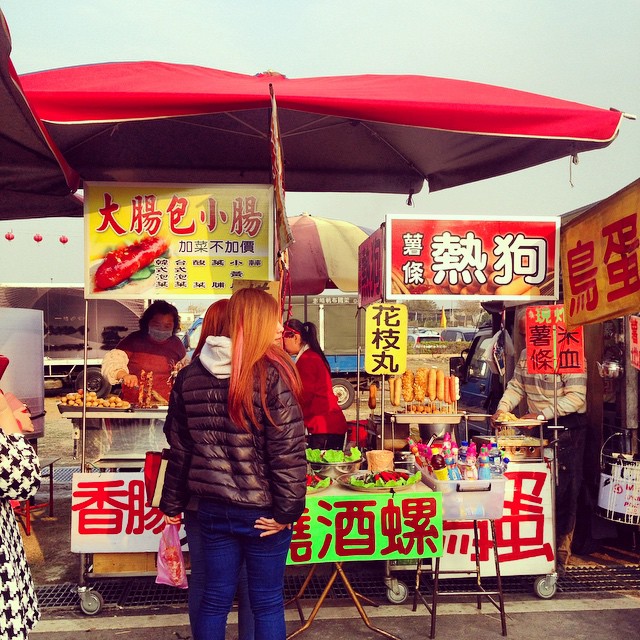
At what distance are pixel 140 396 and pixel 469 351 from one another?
21.5 feet

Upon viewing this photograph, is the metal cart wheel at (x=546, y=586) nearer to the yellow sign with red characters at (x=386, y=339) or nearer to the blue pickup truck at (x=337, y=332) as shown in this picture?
the yellow sign with red characters at (x=386, y=339)

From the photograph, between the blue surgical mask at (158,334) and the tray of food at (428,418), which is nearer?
the tray of food at (428,418)

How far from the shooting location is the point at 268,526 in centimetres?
281

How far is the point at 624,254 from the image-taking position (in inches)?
157

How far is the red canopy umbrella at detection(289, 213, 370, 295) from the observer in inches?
316

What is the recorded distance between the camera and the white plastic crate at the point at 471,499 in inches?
160

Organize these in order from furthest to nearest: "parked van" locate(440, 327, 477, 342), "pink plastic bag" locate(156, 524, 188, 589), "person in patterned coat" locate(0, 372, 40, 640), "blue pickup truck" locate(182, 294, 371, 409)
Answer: "parked van" locate(440, 327, 477, 342) → "blue pickup truck" locate(182, 294, 371, 409) → "pink plastic bag" locate(156, 524, 188, 589) → "person in patterned coat" locate(0, 372, 40, 640)

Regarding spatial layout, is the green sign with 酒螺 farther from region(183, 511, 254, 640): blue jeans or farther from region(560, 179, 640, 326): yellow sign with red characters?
region(560, 179, 640, 326): yellow sign with red characters

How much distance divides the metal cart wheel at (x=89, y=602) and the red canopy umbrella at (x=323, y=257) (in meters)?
4.63

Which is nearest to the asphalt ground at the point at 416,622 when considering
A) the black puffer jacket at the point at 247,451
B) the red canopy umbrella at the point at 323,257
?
the black puffer jacket at the point at 247,451

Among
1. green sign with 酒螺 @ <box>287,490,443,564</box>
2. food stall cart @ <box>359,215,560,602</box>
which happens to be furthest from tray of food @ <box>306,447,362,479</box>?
food stall cart @ <box>359,215,560,602</box>

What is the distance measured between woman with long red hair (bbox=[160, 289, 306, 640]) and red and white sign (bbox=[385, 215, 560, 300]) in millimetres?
1963

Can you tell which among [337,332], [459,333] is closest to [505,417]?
[337,332]

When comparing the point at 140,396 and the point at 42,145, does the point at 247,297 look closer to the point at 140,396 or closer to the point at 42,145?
the point at 42,145
